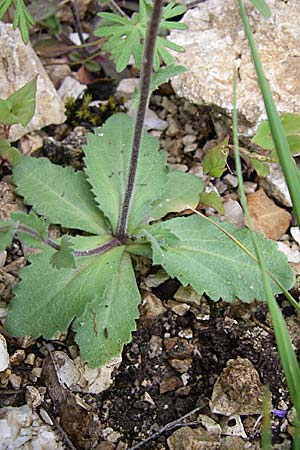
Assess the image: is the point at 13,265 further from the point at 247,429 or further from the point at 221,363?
the point at 247,429

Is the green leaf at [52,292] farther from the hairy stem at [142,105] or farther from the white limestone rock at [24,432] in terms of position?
the white limestone rock at [24,432]

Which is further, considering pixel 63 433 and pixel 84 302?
pixel 84 302

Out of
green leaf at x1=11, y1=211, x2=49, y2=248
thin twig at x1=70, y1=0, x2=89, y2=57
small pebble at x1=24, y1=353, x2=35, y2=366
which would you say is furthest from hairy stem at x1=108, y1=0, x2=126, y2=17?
small pebble at x1=24, y1=353, x2=35, y2=366

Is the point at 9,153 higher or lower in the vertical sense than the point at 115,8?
lower

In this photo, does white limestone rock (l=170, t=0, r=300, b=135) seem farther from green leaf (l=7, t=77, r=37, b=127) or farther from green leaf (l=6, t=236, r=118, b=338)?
green leaf (l=6, t=236, r=118, b=338)

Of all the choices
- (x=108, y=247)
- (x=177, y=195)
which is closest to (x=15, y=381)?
(x=108, y=247)

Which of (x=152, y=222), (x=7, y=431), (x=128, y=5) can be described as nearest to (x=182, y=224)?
(x=152, y=222)

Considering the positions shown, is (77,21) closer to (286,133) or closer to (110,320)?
(286,133)
